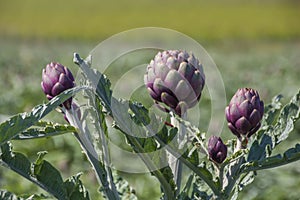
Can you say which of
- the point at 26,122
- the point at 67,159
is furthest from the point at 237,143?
the point at 67,159

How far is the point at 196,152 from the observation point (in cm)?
101

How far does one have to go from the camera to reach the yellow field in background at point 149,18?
24984 millimetres

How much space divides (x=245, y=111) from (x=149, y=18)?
1136 inches

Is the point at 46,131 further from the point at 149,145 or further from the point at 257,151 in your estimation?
the point at 257,151

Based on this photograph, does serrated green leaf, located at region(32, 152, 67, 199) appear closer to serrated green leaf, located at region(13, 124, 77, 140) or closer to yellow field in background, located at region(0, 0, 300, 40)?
serrated green leaf, located at region(13, 124, 77, 140)

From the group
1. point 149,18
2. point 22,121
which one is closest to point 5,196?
point 22,121

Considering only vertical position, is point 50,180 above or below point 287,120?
below

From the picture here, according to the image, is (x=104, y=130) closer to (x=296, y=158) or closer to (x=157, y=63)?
(x=157, y=63)

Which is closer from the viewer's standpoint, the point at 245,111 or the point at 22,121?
the point at 22,121

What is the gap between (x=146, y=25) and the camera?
90.6ft

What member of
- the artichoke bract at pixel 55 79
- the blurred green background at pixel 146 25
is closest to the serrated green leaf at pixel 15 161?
the artichoke bract at pixel 55 79

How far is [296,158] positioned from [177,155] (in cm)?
18

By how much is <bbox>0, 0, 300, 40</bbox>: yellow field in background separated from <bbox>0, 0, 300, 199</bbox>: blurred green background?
0.04 metres

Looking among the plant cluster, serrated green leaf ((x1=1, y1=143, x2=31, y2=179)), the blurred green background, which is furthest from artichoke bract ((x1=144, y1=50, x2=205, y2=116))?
the blurred green background
